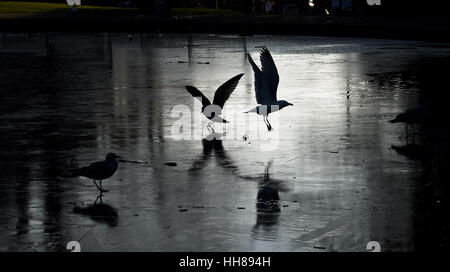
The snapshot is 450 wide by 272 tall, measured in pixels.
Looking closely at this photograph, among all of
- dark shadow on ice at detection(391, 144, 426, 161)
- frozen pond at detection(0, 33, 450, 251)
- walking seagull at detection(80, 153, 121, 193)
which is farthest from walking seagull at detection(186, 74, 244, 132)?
walking seagull at detection(80, 153, 121, 193)

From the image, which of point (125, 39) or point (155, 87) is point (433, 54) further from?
point (125, 39)

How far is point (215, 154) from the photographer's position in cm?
1367

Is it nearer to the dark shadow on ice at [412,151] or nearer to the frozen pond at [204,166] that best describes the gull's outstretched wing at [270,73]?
the frozen pond at [204,166]

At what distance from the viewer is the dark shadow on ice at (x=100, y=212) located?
10.0 m

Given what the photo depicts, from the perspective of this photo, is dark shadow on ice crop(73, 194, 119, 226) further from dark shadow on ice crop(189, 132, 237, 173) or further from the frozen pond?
dark shadow on ice crop(189, 132, 237, 173)

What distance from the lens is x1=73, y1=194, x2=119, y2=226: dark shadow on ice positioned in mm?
10000

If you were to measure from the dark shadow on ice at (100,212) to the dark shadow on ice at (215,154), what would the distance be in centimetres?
218

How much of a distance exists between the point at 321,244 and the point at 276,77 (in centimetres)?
578

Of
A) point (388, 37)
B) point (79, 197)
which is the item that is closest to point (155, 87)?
point (79, 197)

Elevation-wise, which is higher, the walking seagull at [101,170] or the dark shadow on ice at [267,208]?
the walking seagull at [101,170]

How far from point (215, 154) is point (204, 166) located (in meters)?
0.84

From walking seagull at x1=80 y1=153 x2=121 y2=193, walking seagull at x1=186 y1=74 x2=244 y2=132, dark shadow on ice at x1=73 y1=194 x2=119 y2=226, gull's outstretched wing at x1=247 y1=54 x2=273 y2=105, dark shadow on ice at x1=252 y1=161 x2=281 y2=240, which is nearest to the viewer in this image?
dark shadow on ice at x1=252 y1=161 x2=281 y2=240

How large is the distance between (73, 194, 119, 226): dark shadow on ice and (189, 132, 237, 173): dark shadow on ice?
218cm

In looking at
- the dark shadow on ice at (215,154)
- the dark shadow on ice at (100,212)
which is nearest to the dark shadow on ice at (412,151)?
the dark shadow on ice at (215,154)
